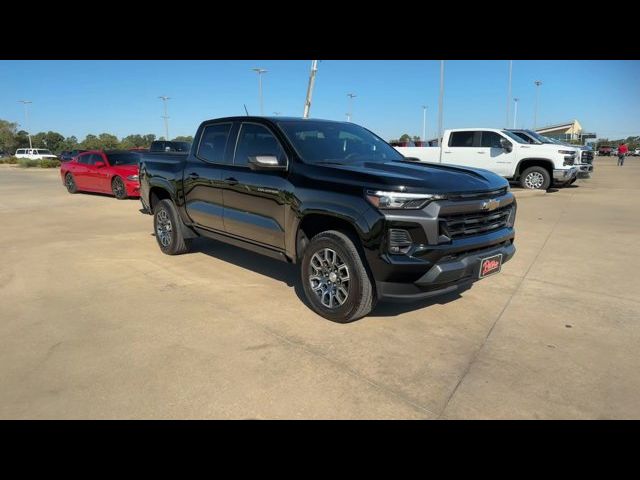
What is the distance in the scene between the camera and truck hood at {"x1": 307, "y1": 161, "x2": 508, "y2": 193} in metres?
3.50

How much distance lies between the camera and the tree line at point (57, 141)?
78938 mm

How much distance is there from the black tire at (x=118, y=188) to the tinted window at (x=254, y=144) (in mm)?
9218

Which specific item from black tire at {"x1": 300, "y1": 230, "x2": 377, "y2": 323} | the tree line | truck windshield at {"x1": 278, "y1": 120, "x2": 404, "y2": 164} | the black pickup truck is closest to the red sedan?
the black pickup truck

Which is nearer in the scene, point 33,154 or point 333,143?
point 333,143

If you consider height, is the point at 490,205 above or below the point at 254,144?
below

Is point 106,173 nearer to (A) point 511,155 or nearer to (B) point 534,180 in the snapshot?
(A) point 511,155

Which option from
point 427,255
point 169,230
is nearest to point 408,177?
point 427,255

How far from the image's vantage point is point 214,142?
17.9 ft

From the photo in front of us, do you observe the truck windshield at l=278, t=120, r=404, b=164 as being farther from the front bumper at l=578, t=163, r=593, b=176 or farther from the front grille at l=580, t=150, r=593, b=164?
the front grille at l=580, t=150, r=593, b=164

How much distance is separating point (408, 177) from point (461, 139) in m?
12.5
